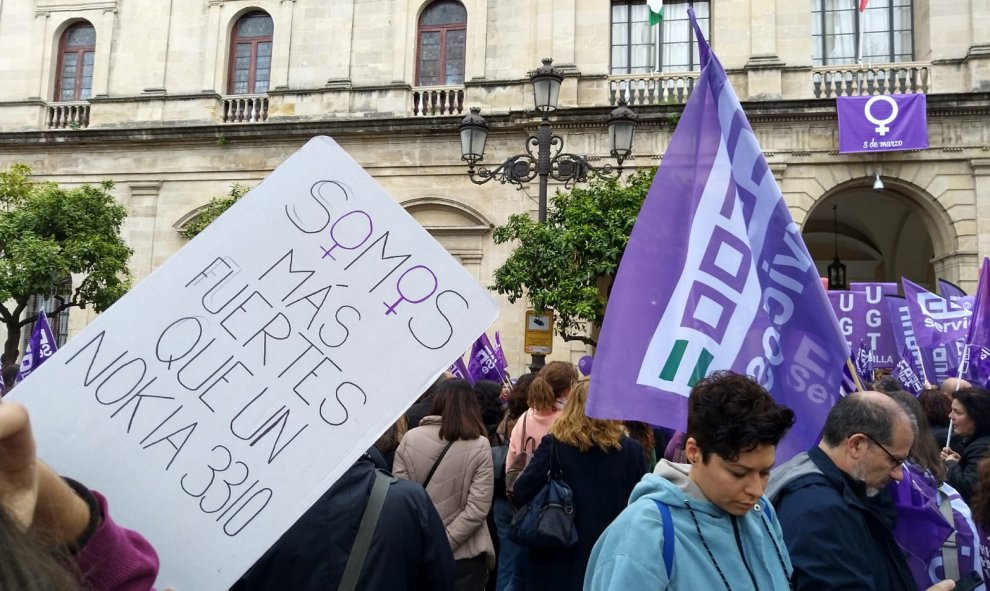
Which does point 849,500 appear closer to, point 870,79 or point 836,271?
point 870,79

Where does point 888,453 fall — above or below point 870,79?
below

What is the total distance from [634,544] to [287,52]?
752 inches

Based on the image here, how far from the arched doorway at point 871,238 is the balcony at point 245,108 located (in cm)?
1278

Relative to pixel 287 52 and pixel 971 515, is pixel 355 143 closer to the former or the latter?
pixel 287 52

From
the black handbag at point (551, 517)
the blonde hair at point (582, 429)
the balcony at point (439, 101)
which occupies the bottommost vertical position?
the black handbag at point (551, 517)

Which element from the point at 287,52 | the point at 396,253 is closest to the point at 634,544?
the point at 396,253

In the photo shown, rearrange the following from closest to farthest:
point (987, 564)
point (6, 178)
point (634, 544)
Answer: point (634, 544), point (987, 564), point (6, 178)

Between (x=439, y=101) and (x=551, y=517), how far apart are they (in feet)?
50.3

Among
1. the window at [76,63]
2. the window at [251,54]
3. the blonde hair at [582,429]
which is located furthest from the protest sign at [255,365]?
the window at [76,63]

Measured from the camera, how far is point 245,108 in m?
19.6

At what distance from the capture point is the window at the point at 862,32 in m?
17.2

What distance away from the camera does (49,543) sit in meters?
1.37

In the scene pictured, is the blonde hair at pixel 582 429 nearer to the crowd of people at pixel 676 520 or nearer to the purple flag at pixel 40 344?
the crowd of people at pixel 676 520

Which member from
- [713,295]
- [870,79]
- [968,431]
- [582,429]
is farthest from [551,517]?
[870,79]
